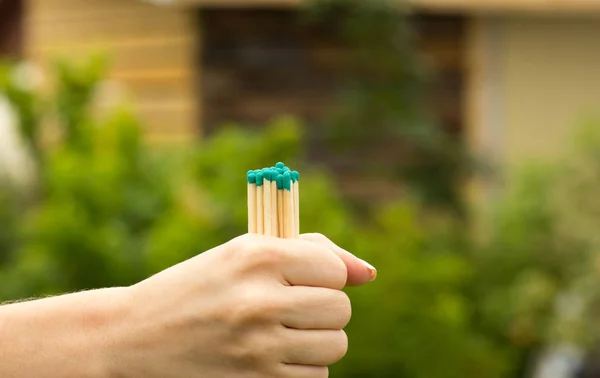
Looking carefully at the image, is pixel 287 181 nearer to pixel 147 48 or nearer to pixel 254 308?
pixel 254 308

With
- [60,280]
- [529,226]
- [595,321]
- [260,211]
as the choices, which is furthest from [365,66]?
[260,211]

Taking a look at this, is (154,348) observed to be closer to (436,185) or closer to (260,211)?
(260,211)

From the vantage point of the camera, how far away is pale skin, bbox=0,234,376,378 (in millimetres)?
1309

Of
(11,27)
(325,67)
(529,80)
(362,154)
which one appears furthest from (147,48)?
(11,27)

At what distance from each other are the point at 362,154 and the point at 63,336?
4.56 m

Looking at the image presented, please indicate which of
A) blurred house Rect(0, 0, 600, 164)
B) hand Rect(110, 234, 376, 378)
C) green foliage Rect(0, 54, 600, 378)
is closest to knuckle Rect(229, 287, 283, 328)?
hand Rect(110, 234, 376, 378)

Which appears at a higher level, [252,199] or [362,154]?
[252,199]

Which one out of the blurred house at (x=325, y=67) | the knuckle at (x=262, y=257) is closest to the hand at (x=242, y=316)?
the knuckle at (x=262, y=257)

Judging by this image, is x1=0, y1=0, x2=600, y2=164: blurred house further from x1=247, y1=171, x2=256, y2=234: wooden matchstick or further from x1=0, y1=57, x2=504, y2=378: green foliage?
x1=247, y1=171, x2=256, y2=234: wooden matchstick

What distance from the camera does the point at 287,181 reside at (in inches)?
54.0

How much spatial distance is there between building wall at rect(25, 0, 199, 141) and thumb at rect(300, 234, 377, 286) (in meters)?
4.81

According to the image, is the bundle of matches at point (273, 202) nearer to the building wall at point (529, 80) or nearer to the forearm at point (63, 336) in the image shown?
the forearm at point (63, 336)

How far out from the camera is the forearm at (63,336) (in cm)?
137

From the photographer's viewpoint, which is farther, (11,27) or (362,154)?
(11,27)
